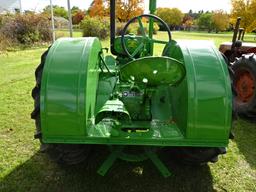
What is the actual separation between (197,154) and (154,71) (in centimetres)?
94

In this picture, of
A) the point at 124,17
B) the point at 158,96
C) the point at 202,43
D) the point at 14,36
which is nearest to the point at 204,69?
the point at 202,43

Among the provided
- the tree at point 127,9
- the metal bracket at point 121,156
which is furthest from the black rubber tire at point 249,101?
the tree at point 127,9

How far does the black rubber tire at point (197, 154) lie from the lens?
2.66 m

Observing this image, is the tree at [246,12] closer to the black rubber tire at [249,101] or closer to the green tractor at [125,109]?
the black rubber tire at [249,101]

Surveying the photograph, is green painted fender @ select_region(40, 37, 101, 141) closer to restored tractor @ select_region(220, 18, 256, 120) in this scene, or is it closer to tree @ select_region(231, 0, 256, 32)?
restored tractor @ select_region(220, 18, 256, 120)

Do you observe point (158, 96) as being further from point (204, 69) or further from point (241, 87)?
point (241, 87)

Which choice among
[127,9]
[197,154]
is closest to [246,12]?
[127,9]

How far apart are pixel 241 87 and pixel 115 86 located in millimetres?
2659

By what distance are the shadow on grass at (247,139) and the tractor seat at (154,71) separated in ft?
5.37

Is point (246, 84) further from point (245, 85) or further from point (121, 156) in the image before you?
point (121, 156)

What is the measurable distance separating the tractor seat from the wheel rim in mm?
2758

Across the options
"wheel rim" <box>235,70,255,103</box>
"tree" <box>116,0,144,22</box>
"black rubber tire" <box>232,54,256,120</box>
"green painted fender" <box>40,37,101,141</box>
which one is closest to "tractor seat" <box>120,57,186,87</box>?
"green painted fender" <box>40,37,101,141</box>

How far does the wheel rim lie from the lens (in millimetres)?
4754

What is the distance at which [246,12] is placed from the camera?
24578 millimetres
